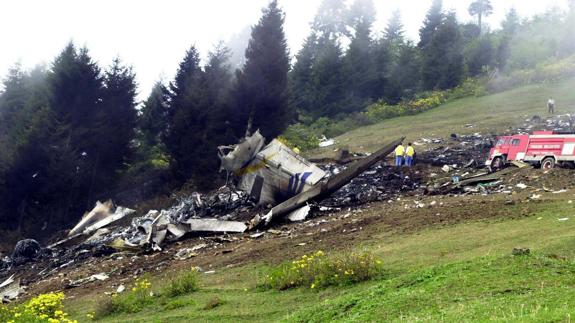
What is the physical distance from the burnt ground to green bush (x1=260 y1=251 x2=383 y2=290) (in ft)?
7.60

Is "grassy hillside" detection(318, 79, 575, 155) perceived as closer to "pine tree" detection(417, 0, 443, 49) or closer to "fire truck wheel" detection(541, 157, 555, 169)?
"fire truck wheel" detection(541, 157, 555, 169)

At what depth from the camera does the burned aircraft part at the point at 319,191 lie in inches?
747

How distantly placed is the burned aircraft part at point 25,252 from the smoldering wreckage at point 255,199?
33 millimetres

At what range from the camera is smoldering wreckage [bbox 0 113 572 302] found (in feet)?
62.5

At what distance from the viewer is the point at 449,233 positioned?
45.3 feet

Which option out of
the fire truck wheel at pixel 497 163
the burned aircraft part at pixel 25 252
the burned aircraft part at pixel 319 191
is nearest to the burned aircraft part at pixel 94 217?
the burned aircraft part at pixel 25 252

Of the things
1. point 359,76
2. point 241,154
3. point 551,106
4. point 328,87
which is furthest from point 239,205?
point 359,76

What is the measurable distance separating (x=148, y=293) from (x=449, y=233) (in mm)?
6733

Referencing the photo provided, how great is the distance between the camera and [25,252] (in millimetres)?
22078

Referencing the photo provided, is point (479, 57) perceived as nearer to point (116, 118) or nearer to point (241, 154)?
point (116, 118)

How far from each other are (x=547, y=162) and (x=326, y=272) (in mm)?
13893

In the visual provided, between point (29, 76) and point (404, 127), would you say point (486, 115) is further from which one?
point (29, 76)

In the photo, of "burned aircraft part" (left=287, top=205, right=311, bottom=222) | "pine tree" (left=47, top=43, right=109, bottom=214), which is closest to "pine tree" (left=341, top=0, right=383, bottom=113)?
"pine tree" (left=47, top=43, right=109, bottom=214)

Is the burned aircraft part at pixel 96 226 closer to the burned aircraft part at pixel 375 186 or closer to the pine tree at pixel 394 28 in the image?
the burned aircraft part at pixel 375 186
